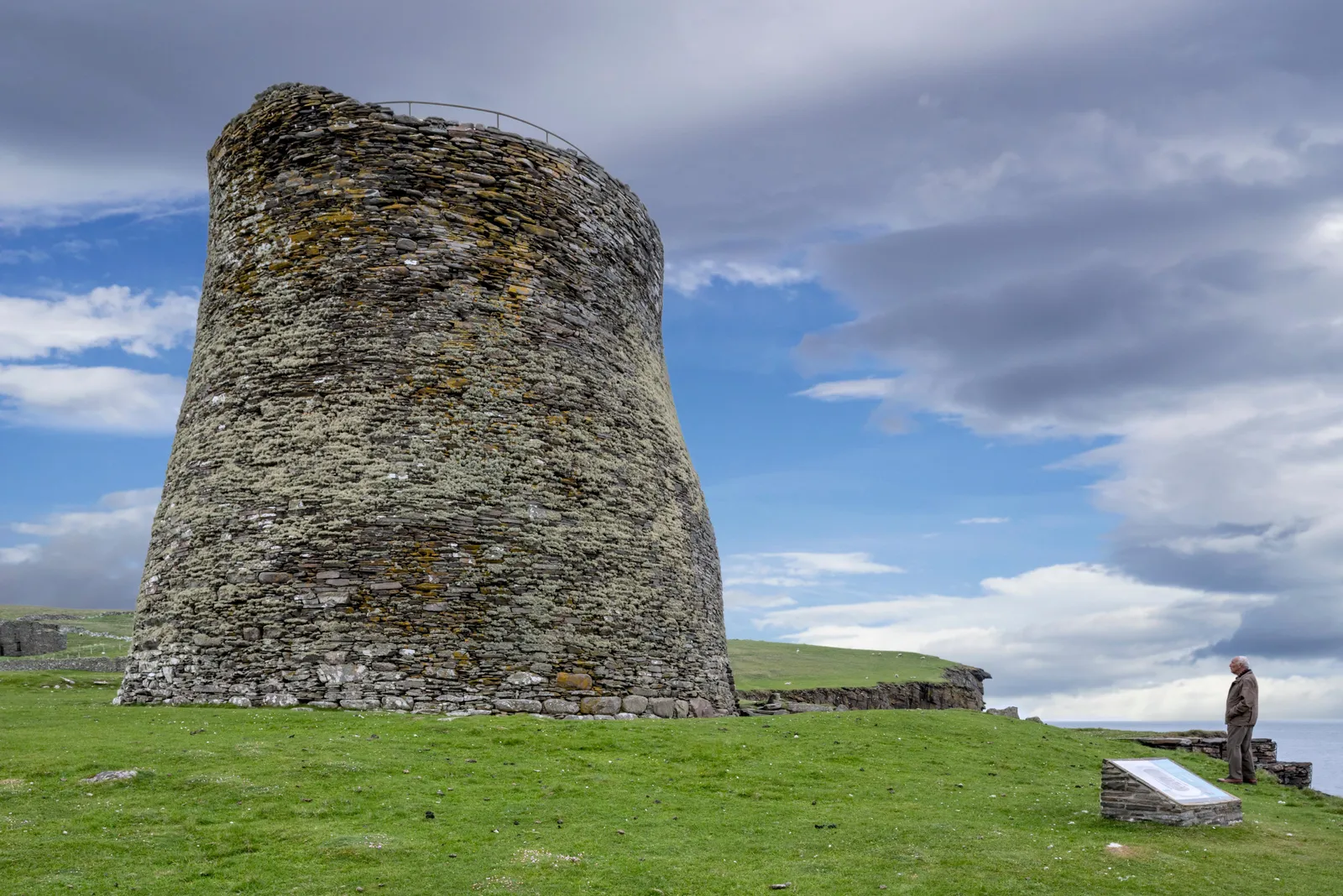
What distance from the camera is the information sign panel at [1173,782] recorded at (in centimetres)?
1185

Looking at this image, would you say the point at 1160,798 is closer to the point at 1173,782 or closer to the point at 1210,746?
the point at 1173,782

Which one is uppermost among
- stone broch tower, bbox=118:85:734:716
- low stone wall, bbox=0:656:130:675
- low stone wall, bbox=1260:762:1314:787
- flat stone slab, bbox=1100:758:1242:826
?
stone broch tower, bbox=118:85:734:716

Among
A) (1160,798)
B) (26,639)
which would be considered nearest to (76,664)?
(26,639)

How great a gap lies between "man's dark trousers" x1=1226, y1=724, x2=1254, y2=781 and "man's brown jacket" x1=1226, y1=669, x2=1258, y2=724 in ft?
0.77

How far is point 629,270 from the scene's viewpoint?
76.3ft

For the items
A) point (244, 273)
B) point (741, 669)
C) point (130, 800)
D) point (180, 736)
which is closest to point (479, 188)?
point (244, 273)

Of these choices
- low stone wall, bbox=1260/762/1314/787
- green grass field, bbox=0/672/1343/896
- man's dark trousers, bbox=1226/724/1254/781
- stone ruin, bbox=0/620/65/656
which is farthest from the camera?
stone ruin, bbox=0/620/65/656

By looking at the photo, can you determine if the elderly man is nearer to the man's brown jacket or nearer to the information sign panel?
the man's brown jacket

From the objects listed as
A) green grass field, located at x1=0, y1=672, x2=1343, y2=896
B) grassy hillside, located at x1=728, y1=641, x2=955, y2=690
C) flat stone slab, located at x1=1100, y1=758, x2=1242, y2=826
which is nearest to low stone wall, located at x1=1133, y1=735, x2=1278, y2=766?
green grass field, located at x1=0, y1=672, x2=1343, y2=896

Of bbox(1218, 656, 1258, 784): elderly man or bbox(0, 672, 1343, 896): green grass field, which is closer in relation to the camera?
bbox(0, 672, 1343, 896): green grass field

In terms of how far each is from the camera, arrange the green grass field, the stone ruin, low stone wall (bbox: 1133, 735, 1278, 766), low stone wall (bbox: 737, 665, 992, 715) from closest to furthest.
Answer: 1. the green grass field
2. low stone wall (bbox: 1133, 735, 1278, 766)
3. low stone wall (bbox: 737, 665, 992, 715)
4. the stone ruin

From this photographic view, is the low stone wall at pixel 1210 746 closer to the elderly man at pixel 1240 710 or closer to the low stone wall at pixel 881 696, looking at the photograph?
the low stone wall at pixel 881 696

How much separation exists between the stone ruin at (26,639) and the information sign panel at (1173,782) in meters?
36.2

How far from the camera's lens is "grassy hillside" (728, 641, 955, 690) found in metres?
31.8
